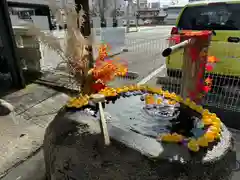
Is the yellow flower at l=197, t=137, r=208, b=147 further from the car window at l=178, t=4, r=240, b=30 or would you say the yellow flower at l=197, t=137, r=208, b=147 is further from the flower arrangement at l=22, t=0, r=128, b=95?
the car window at l=178, t=4, r=240, b=30

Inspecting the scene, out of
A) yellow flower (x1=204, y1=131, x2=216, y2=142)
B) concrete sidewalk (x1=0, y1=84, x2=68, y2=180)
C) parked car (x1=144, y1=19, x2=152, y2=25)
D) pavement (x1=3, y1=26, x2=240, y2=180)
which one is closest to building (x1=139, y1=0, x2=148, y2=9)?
parked car (x1=144, y1=19, x2=152, y2=25)

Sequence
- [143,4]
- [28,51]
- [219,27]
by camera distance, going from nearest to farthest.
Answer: [219,27]
[28,51]
[143,4]

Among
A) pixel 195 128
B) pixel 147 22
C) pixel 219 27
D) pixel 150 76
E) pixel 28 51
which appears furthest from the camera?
pixel 147 22

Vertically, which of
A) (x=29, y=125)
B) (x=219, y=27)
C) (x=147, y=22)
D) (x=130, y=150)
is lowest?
(x=29, y=125)

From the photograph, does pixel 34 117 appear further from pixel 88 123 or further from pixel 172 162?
pixel 172 162

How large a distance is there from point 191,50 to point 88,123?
1298 mm

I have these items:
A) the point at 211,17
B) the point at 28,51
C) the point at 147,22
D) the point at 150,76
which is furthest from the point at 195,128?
the point at 147,22

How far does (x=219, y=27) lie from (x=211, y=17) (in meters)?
0.41

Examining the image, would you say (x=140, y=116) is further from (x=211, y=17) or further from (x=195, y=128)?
(x=211, y=17)

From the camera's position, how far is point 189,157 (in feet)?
4.13

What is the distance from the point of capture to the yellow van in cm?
312

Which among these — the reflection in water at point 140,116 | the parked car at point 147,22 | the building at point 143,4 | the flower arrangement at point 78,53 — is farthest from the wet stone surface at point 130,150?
the building at point 143,4

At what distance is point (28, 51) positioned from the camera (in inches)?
204

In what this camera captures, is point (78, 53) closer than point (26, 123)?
Yes
